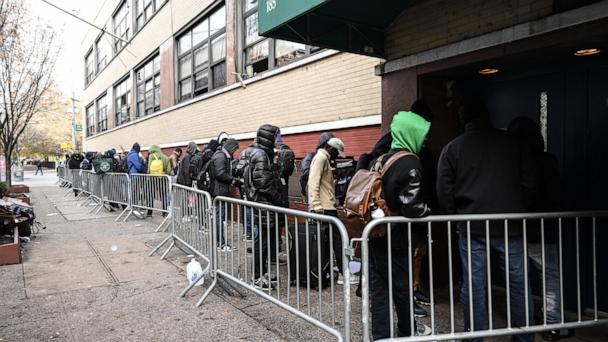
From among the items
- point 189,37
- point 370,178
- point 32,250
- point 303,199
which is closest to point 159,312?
point 370,178

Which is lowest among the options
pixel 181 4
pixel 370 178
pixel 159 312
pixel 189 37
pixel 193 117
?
pixel 159 312

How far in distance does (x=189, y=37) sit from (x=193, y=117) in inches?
103

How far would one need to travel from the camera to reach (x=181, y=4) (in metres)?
14.0

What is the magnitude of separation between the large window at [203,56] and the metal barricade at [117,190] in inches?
132

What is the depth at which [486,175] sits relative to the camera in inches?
131

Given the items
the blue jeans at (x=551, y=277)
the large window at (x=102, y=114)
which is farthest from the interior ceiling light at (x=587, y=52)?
the large window at (x=102, y=114)

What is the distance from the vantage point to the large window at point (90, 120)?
1280 inches

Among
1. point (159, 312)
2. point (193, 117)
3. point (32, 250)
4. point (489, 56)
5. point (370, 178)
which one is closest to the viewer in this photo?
point (370, 178)

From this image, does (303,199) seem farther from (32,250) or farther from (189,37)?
(189,37)

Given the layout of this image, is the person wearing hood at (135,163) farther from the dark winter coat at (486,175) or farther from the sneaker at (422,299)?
the dark winter coat at (486,175)

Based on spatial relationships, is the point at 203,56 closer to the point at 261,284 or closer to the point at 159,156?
the point at 159,156

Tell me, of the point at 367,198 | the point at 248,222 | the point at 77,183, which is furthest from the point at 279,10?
the point at 77,183

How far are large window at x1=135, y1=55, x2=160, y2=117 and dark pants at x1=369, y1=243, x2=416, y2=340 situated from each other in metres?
15.4

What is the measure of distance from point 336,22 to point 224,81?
6.75 meters
